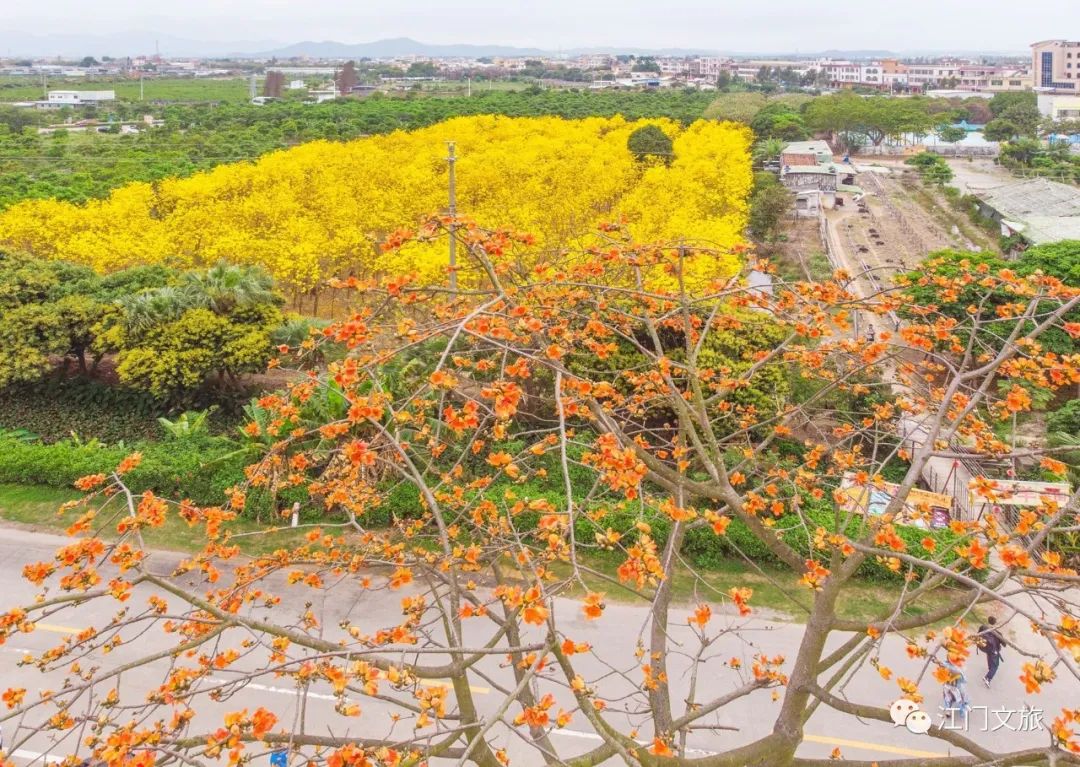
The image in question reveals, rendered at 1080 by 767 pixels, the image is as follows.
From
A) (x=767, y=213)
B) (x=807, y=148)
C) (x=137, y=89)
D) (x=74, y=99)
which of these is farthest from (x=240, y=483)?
(x=137, y=89)

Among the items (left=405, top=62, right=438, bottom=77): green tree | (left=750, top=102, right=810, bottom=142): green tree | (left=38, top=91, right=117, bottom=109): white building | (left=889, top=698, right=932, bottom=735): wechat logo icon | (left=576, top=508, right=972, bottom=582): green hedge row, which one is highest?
(left=405, top=62, right=438, bottom=77): green tree

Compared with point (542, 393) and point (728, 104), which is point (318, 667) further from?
point (728, 104)

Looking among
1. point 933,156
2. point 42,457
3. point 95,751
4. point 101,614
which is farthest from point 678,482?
point 933,156

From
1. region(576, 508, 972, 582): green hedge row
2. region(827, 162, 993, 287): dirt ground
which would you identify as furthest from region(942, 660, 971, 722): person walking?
region(827, 162, 993, 287): dirt ground

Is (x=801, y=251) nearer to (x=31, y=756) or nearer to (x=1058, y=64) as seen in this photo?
(x=31, y=756)

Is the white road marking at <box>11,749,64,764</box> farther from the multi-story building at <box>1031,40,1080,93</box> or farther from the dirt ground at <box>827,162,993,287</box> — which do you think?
the multi-story building at <box>1031,40,1080,93</box>

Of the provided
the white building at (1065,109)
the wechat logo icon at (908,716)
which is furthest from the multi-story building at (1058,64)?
the wechat logo icon at (908,716)

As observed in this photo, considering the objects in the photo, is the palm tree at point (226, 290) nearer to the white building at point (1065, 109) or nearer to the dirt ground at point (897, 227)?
the dirt ground at point (897, 227)
